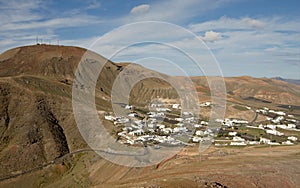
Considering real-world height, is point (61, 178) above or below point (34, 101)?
below

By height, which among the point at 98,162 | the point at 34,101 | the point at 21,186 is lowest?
the point at 21,186

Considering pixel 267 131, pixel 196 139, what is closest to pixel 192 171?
pixel 196 139

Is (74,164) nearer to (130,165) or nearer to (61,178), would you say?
(61,178)

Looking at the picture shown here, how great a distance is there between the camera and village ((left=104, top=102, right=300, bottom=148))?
70.6m

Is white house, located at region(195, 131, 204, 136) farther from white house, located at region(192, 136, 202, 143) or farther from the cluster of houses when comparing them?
the cluster of houses

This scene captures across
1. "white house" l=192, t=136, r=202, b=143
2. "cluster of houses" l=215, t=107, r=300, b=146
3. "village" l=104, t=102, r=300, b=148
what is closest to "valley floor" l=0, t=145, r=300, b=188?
"village" l=104, t=102, r=300, b=148

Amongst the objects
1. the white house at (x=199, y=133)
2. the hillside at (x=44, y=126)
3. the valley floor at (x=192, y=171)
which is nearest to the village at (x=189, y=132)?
the white house at (x=199, y=133)

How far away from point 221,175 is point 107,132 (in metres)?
56.0

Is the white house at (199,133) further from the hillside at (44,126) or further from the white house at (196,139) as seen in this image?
the hillside at (44,126)

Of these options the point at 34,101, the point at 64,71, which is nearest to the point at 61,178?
the point at 34,101

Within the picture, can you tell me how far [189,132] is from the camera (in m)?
81.9

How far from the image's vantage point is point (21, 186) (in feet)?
206

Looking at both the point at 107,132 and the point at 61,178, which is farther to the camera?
the point at 107,132

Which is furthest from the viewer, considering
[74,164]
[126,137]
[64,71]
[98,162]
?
[64,71]
